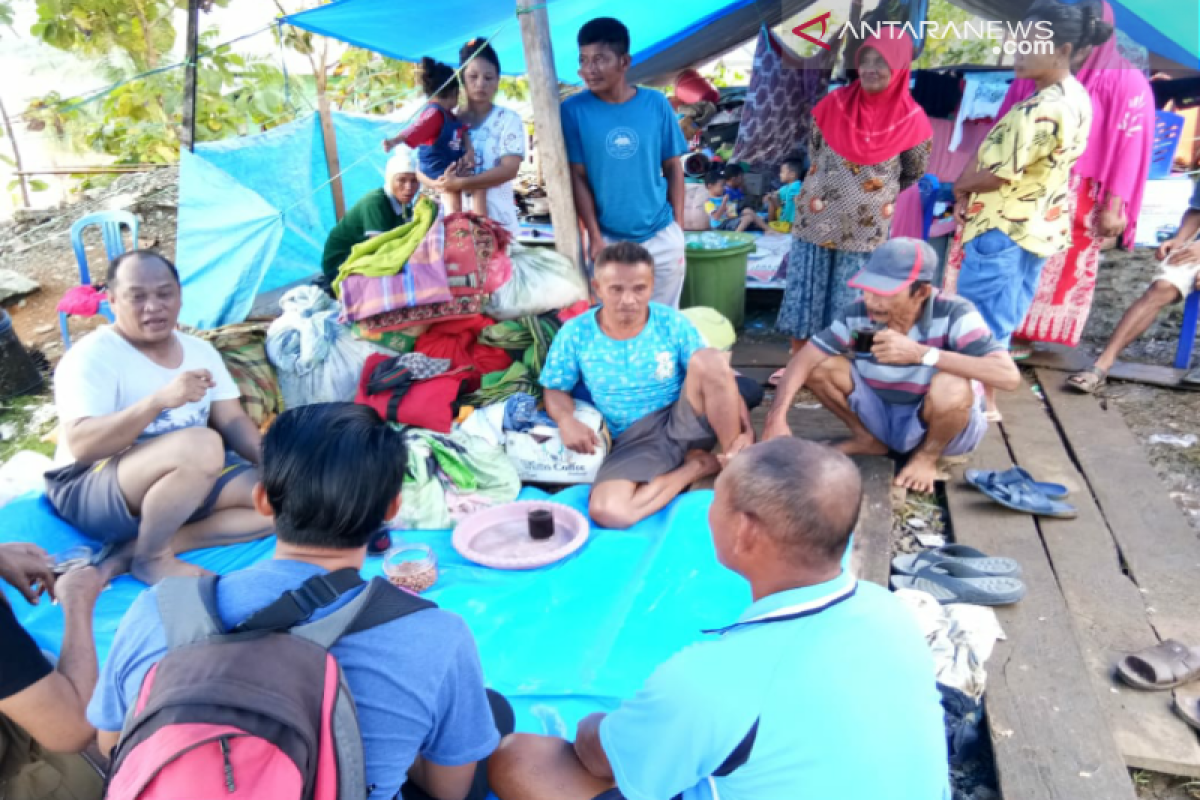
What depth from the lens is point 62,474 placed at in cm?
276

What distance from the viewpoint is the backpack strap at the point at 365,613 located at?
1116 mm

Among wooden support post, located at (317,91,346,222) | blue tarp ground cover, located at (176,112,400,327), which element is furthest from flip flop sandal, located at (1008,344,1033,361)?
wooden support post, located at (317,91,346,222)

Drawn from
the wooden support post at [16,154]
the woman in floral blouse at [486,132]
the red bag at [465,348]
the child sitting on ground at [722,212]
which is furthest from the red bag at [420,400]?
the wooden support post at [16,154]

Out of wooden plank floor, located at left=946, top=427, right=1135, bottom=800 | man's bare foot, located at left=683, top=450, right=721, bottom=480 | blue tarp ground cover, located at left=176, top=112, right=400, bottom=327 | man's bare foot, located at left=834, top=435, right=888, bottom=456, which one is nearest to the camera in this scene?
wooden plank floor, located at left=946, top=427, right=1135, bottom=800

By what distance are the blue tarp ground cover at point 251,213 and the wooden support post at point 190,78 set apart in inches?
5.1

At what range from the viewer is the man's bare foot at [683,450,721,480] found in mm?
3343

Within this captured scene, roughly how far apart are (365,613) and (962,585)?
211 centimetres

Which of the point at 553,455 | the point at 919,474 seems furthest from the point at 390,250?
the point at 919,474

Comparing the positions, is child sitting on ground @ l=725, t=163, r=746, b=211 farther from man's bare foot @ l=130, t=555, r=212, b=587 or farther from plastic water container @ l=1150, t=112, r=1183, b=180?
man's bare foot @ l=130, t=555, r=212, b=587

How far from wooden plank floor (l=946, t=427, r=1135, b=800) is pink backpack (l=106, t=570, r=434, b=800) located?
1.68m

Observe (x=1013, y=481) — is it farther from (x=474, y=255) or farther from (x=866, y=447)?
(x=474, y=255)

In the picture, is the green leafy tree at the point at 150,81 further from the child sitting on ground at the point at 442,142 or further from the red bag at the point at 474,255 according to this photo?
the red bag at the point at 474,255

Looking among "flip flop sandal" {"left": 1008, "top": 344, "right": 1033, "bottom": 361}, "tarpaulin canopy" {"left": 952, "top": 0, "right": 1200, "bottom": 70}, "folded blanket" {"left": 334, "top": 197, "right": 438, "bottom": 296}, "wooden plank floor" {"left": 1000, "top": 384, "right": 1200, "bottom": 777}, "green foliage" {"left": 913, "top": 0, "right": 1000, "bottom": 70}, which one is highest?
"green foliage" {"left": 913, "top": 0, "right": 1000, "bottom": 70}

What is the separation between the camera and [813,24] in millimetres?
6281
